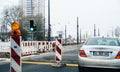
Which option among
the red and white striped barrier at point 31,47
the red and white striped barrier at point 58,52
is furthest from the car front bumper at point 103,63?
the red and white striped barrier at point 31,47

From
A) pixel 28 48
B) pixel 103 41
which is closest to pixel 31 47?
pixel 28 48

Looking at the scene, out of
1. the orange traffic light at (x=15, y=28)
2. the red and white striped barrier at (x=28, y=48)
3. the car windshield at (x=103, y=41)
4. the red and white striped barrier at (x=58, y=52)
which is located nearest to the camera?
the orange traffic light at (x=15, y=28)

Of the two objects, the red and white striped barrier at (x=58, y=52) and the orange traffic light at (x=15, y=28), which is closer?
the orange traffic light at (x=15, y=28)

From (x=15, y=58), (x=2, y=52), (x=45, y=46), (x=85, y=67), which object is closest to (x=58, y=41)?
(x=85, y=67)

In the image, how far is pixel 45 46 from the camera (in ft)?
109

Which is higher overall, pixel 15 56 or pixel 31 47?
pixel 15 56

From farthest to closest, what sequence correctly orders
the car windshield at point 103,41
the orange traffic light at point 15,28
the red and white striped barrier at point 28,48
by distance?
the red and white striped barrier at point 28,48 < the car windshield at point 103,41 < the orange traffic light at point 15,28

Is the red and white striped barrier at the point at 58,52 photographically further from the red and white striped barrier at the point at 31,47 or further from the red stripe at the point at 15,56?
the red and white striped barrier at the point at 31,47

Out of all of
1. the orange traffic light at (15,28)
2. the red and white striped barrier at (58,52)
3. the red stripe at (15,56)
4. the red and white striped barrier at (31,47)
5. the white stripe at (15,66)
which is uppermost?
the orange traffic light at (15,28)

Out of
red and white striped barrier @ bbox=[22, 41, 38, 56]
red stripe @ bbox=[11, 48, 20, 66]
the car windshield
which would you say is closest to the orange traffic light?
red stripe @ bbox=[11, 48, 20, 66]

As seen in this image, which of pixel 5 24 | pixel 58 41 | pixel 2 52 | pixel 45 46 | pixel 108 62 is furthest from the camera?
pixel 5 24

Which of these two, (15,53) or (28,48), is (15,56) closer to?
(15,53)

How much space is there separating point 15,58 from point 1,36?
97.9 m

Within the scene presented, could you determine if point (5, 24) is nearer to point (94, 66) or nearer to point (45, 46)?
point (45, 46)
